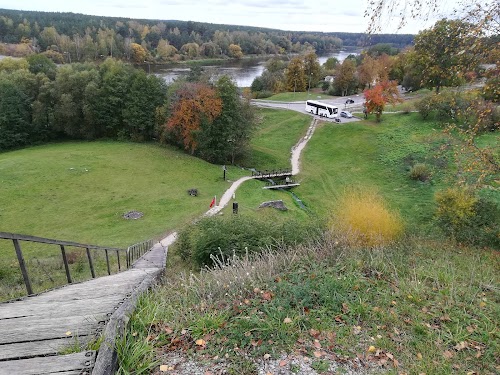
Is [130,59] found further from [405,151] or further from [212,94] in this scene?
[405,151]

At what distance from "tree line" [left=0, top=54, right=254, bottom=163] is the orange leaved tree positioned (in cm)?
12

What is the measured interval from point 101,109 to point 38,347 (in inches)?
1676

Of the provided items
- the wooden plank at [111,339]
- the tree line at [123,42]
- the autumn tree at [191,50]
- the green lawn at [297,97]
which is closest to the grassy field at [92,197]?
the wooden plank at [111,339]

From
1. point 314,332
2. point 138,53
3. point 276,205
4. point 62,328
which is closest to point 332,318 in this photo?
point 314,332

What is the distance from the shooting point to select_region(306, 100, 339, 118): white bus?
149 ft

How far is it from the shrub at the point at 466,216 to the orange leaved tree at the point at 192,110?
21.8 meters

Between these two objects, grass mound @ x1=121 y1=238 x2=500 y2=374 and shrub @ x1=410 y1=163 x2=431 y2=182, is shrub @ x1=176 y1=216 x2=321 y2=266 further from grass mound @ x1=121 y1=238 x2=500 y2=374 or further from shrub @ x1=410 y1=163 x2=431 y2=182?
shrub @ x1=410 y1=163 x2=431 y2=182

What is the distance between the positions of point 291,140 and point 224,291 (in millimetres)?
37890

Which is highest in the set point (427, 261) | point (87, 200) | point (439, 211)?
point (427, 261)

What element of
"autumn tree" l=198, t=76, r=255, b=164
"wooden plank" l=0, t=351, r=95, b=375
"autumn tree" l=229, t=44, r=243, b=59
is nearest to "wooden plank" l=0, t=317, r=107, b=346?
"wooden plank" l=0, t=351, r=95, b=375

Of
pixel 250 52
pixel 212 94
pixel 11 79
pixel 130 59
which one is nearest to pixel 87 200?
pixel 212 94

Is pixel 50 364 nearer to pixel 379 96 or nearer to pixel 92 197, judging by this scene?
pixel 92 197

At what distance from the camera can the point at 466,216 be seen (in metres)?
19.5

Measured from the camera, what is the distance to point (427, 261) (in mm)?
7410
